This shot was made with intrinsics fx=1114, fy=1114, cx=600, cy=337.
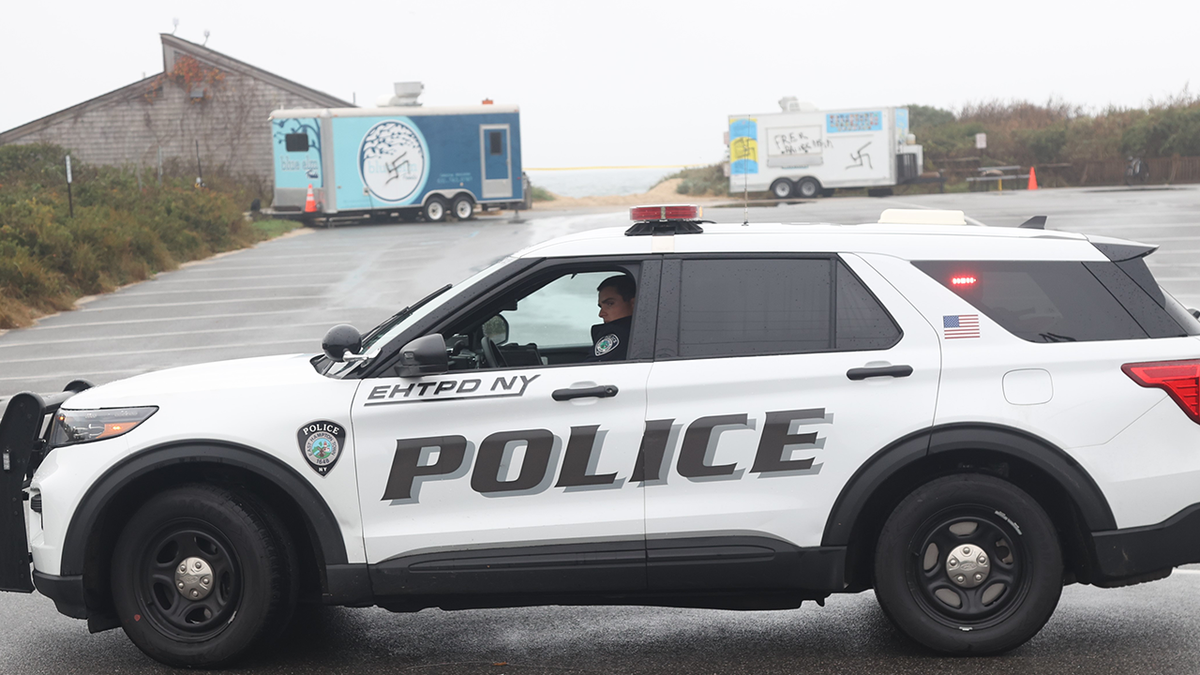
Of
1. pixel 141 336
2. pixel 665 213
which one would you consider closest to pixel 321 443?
pixel 665 213

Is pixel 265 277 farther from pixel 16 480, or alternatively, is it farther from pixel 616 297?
pixel 616 297

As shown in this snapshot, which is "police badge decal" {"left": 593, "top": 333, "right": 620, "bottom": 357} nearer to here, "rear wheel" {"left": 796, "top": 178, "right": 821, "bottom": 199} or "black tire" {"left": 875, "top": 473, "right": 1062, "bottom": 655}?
"black tire" {"left": 875, "top": 473, "right": 1062, "bottom": 655}

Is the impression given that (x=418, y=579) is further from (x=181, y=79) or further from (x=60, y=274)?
(x=181, y=79)

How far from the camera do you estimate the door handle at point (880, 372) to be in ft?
13.6

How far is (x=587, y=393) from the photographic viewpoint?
415 cm

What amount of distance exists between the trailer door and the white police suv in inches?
1148

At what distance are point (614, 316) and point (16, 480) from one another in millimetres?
2474

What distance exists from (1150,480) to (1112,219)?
68.2 ft

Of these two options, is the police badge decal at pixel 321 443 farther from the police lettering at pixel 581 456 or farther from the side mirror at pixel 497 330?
the side mirror at pixel 497 330

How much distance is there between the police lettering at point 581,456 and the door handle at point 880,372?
0.19 metres

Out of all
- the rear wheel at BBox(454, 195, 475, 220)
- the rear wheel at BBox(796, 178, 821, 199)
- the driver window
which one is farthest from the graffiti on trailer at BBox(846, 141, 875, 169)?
the driver window

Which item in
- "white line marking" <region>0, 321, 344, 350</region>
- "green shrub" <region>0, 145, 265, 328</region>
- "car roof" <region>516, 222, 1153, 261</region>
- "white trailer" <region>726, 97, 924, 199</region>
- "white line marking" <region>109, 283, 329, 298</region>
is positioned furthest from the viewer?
"white trailer" <region>726, 97, 924, 199</region>

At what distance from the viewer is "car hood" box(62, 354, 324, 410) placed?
4.29 meters

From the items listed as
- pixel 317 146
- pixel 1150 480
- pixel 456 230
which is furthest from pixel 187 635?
pixel 317 146
